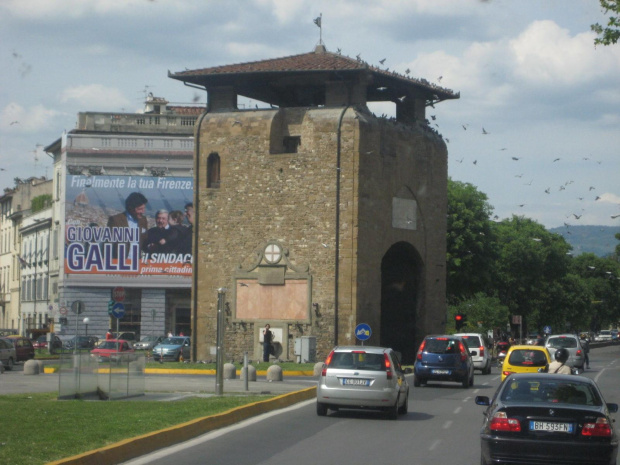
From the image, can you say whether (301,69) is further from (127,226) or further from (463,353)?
(127,226)

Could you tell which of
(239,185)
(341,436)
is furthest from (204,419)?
(239,185)

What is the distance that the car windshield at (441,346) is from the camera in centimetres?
3219

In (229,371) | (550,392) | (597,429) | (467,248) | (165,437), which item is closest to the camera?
(597,429)

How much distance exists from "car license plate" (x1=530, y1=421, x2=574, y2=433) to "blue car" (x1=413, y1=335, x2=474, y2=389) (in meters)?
19.7

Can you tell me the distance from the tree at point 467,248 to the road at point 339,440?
4437 centimetres

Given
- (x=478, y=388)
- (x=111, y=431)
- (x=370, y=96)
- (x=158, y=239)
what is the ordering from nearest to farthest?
1. (x=111, y=431)
2. (x=478, y=388)
3. (x=370, y=96)
4. (x=158, y=239)

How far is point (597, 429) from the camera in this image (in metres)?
12.3

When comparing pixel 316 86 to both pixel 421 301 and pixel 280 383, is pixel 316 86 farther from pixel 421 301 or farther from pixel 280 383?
pixel 280 383

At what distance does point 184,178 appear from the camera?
7681cm

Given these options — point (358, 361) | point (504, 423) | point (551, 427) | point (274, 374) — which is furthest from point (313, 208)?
point (551, 427)

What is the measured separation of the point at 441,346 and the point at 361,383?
11.3m

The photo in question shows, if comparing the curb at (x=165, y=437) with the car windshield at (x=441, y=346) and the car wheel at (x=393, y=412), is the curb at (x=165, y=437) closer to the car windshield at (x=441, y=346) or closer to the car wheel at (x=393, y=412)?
the car wheel at (x=393, y=412)

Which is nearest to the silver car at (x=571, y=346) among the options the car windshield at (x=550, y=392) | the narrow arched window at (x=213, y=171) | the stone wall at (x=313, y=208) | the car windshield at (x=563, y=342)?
the car windshield at (x=563, y=342)

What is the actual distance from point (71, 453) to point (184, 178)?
2523 inches
